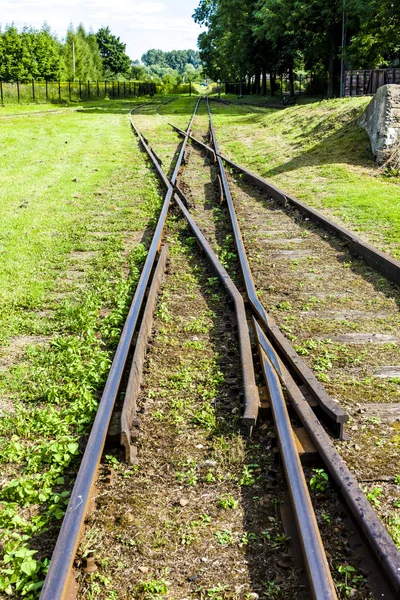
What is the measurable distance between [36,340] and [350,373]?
2.76 meters

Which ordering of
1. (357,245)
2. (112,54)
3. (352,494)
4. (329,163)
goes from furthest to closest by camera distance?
(112,54) → (329,163) → (357,245) → (352,494)

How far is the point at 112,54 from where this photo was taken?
133 meters

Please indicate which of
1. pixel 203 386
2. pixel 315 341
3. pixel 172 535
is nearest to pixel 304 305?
pixel 315 341

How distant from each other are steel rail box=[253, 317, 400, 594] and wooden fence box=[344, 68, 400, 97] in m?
25.2

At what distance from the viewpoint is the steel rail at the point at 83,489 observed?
2602mm

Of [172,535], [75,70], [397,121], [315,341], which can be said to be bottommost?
[172,535]

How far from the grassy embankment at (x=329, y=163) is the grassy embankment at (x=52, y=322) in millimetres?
3110

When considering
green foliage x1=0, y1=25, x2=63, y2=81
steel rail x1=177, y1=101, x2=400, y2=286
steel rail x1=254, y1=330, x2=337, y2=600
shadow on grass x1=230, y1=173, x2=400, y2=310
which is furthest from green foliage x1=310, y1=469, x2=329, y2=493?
green foliage x1=0, y1=25, x2=63, y2=81

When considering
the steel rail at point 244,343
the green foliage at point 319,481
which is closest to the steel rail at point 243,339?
the steel rail at point 244,343

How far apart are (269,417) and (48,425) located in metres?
1.46

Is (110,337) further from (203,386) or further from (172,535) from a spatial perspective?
(172,535)

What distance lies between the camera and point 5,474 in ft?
11.9

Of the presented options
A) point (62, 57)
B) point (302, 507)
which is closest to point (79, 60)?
point (62, 57)

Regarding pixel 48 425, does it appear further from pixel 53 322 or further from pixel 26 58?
pixel 26 58
